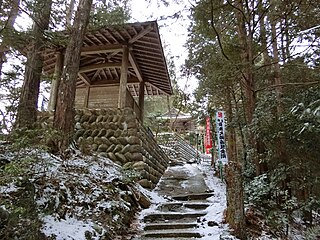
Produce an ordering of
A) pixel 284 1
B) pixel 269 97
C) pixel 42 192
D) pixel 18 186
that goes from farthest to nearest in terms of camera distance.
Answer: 1. pixel 284 1
2. pixel 269 97
3. pixel 42 192
4. pixel 18 186

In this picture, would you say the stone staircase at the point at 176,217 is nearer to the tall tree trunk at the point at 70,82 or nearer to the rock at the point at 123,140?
the rock at the point at 123,140

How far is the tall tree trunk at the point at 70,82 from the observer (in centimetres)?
521

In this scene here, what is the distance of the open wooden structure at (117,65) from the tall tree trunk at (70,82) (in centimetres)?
126

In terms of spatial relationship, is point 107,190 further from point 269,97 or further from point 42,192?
point 269,97

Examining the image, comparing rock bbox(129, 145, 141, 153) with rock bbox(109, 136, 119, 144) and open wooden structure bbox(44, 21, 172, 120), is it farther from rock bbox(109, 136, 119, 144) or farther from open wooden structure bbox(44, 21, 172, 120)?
open wooden structure bbox(44, 21, 172, 120)

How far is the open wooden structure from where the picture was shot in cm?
830

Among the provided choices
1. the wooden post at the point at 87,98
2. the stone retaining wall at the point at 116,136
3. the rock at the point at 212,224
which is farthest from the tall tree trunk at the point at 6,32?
the wooden post at the point at 87,98

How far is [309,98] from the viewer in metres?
4.31

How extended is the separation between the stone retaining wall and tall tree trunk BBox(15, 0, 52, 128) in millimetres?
2351

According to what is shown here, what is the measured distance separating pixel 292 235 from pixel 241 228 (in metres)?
1.01

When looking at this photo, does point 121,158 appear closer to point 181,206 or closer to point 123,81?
point 181,206

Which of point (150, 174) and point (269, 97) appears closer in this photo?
point (269, 97)

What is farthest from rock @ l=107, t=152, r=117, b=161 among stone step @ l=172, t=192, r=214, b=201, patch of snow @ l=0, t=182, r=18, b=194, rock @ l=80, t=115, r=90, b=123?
patch of snow @ l=0, t=182, r=18, b=194

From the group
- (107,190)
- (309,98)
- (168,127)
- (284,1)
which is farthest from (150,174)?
(168,127)
